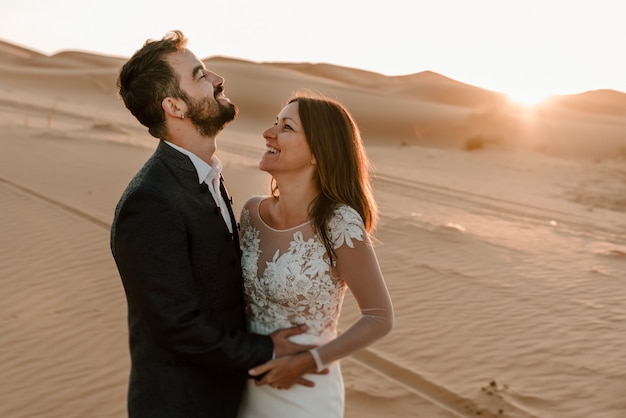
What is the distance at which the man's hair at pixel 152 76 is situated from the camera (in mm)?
2569

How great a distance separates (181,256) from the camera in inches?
93.1

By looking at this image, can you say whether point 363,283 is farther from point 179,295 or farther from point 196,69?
point 196,69

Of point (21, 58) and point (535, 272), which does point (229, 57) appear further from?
point (535, 272)

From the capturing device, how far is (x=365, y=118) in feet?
121

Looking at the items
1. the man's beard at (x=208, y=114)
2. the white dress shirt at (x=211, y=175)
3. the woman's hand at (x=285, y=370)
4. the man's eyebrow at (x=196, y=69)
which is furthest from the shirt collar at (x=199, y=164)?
the woman's hand at (x=285, y=370)

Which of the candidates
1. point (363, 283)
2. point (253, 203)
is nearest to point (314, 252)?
point (363, 283)

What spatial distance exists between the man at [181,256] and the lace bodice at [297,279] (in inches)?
5.3

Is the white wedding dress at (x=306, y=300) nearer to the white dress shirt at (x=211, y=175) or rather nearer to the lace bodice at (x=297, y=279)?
the lace bodice at (x=297, y=279)

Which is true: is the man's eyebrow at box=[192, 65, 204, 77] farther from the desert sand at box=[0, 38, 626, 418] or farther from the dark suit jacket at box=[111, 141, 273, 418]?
the desert sand at box=[0, 38, 626, 418]

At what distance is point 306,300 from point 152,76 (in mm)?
1109

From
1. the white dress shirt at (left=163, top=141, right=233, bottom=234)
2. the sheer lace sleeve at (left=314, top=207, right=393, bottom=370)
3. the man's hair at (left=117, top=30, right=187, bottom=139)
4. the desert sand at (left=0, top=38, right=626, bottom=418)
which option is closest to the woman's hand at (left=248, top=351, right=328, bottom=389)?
the sheer lace sleeve at (left=314, top=207, right=393, bottom=370)

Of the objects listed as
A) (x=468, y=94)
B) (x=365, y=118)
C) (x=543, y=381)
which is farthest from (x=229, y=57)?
(x=543, y=381)

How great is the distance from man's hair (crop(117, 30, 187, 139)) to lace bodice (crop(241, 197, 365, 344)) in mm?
754

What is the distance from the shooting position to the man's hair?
2569mm
